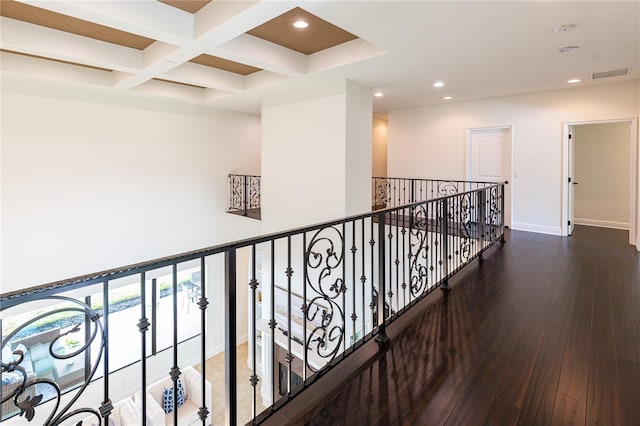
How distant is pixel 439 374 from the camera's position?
7.26 feet

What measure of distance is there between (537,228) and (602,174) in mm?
2344

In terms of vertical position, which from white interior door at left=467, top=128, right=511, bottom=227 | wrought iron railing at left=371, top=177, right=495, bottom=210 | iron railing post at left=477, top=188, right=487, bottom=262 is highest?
white interior door at left=467, top=128, right=511, bottom=227

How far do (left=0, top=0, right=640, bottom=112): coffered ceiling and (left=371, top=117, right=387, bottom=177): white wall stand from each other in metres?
3.75

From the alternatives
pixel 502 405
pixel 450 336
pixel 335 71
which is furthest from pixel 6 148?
pixel 502 405

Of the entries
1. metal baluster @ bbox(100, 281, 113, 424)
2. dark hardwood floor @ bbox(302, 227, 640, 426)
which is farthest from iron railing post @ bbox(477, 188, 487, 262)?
metal baluster @ bbox(100, 281, 113, 424)

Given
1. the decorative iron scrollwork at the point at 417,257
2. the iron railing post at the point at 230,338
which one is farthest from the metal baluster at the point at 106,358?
the decorative iron scrollwork at the point at 417,257

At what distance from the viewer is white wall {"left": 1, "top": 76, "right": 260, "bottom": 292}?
5.61 metres

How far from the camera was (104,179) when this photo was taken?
21.3 ft

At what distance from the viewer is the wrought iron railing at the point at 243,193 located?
8453mm

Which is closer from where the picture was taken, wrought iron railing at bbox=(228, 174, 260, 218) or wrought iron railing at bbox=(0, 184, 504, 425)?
wrought iron railing at bbox=(0, 184, 504, 425)

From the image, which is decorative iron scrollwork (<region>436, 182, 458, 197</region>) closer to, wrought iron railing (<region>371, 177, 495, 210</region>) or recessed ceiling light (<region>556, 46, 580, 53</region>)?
wrought iron railing (<region>371, 177, 495, 210</region>)

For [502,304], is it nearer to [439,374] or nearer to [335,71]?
[439,374]

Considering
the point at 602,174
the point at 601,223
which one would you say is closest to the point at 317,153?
the point at 602,174

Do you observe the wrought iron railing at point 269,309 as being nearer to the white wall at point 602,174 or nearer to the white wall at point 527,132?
the white wall at point 527,132
